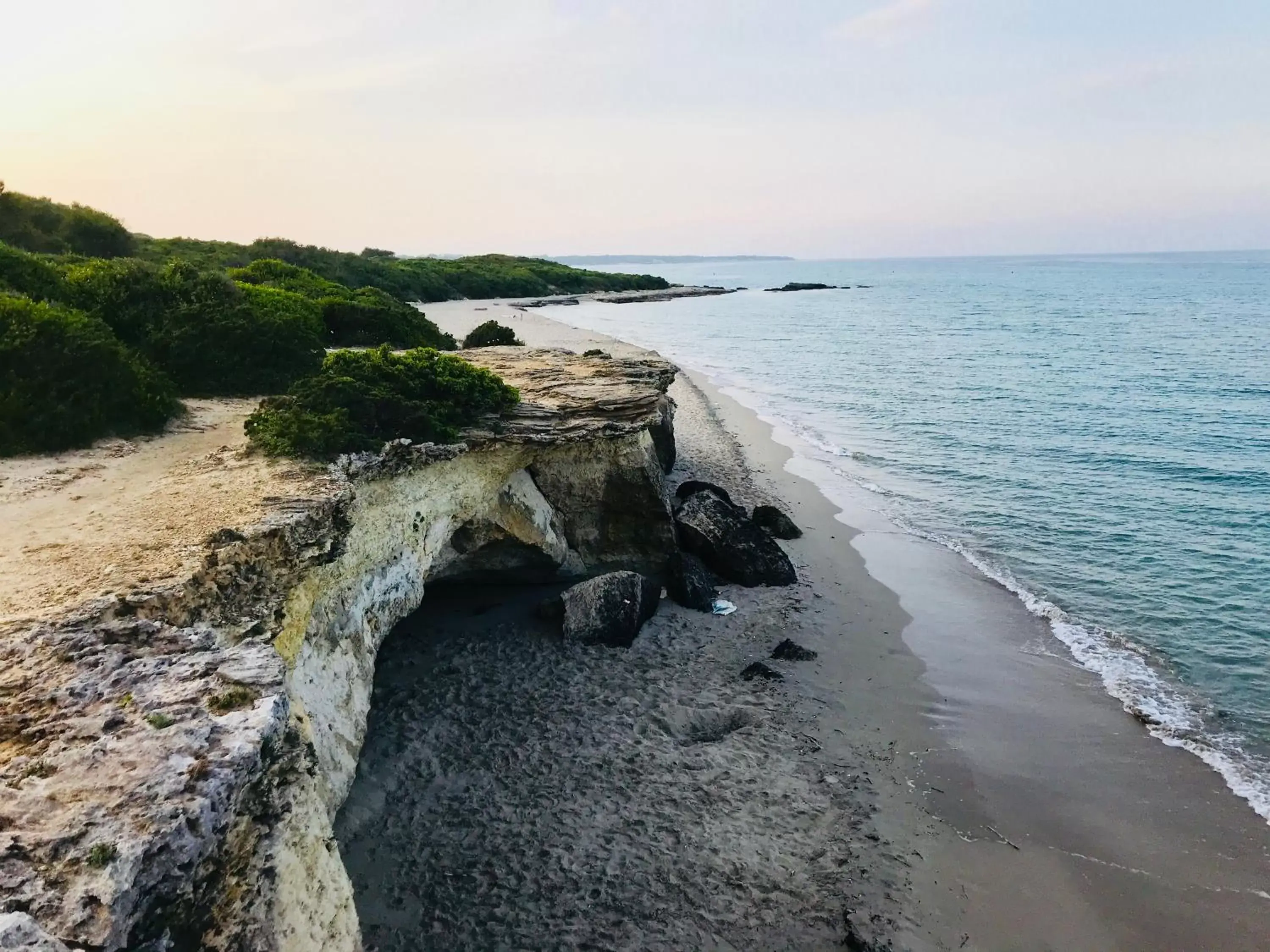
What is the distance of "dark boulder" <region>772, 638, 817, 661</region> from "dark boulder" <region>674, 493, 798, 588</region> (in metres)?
2.77

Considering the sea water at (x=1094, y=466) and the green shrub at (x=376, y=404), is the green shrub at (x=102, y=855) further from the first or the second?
the sea water at (x=1094, y=466)

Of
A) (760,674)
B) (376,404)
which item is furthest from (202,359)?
(760,674)

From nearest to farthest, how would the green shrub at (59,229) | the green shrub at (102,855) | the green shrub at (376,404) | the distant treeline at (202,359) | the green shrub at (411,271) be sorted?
the green shrub at (102,855) < the green shrub at (376,404) < the distant treeline at (202,359) < the green shrub at (59,229) < the green shrub at (411,271)

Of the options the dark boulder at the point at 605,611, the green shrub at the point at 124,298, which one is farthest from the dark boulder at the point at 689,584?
the green shrub at the point at 124,298

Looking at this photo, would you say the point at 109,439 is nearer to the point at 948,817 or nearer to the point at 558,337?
the point at 948,817

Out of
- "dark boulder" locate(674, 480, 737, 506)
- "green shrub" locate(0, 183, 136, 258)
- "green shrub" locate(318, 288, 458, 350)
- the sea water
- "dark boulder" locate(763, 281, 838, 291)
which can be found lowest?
the sea water

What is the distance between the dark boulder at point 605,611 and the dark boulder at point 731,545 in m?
2.89

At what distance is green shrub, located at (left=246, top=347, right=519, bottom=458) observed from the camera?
36.1 feet

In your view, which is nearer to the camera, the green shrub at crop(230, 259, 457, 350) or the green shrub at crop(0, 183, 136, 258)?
the green shrub at crop(230, 259, 457, 350)

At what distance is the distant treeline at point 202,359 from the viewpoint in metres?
11.8

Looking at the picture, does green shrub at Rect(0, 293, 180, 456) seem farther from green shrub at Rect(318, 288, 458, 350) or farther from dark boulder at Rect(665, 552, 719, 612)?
green shrub at Rect(318, 288, 458, 350)

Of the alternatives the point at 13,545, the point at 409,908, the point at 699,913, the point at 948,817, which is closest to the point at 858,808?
the point at 948,817

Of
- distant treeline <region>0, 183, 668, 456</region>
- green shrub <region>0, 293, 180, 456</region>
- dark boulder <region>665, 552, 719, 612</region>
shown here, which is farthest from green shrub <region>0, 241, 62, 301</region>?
dark boulder <region>665, 552, 719, 612</region>

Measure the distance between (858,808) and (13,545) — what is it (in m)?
10.3
